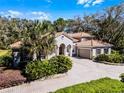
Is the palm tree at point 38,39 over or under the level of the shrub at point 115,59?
over

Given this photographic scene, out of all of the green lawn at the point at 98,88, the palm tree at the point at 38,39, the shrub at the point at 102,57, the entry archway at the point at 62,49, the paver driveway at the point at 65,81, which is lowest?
the paver driveway at the point at 65,81

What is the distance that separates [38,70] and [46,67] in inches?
49.5

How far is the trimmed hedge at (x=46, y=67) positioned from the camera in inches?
925

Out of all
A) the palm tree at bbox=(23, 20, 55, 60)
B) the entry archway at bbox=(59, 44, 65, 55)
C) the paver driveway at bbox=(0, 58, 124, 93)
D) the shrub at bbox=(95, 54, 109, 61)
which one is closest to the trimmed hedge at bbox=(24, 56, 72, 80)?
the paver driveway at bbox=(0, 58, 124, 93)

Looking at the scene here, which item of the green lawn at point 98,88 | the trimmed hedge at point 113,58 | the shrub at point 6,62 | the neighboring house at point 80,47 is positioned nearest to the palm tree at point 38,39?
the shrub at point 6,62

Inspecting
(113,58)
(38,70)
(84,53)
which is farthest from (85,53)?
(38,70)

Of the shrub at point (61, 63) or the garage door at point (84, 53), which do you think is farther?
the garage door at point (84, 53)

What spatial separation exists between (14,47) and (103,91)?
19893 millimetres

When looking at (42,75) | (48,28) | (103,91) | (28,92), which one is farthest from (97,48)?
(103,91)

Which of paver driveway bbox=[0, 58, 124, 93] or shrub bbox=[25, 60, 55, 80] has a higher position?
shrub bbox=[25, 60, 55, 80]

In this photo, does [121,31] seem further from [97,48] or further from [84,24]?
[84,24]

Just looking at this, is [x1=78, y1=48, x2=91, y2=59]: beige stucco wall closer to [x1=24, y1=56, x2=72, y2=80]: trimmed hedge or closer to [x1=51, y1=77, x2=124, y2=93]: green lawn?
[x1=24, y1=56, x2=72, y2=80]: trimmed hedge

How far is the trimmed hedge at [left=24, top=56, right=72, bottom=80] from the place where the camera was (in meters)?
23.5

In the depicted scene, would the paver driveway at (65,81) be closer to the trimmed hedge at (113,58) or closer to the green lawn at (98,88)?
the trimmed hedge at (113,58)
